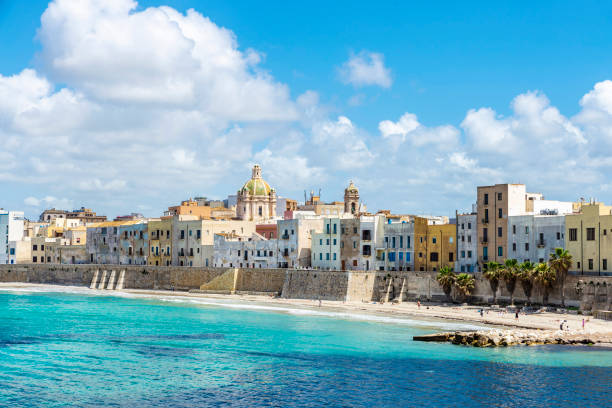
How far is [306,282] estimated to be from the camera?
9112 centimetres

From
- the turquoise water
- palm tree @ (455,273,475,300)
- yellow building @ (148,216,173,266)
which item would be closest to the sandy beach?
palm tree @ (455,273,475,300)

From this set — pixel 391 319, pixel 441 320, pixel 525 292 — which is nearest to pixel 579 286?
pixel 525 292

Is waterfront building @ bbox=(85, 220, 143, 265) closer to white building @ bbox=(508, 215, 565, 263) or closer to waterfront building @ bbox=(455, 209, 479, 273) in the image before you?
waterfront building @ bbox=(455, 209, 479, 273)

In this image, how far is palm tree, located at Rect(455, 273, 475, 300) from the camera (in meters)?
79.3

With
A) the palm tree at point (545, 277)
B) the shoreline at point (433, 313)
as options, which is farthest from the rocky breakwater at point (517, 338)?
the palm tree at point (545, 277)

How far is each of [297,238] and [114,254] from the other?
1540 inches

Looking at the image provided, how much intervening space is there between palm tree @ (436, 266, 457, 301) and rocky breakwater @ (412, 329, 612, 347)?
67.4 ft

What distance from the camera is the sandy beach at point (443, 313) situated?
64500mm

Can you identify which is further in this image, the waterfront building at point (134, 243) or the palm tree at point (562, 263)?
Answer: the waterfront building at point (134, 243)

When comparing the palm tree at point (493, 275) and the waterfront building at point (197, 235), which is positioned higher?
the waterfront building at point (197, 235)

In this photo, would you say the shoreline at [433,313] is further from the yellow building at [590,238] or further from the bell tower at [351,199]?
the bell tower at [351,199]

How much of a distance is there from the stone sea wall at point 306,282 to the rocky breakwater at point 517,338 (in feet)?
33.2

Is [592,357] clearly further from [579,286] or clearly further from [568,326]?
[579,286]

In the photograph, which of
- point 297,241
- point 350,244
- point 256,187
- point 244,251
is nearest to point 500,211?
point 350,244
